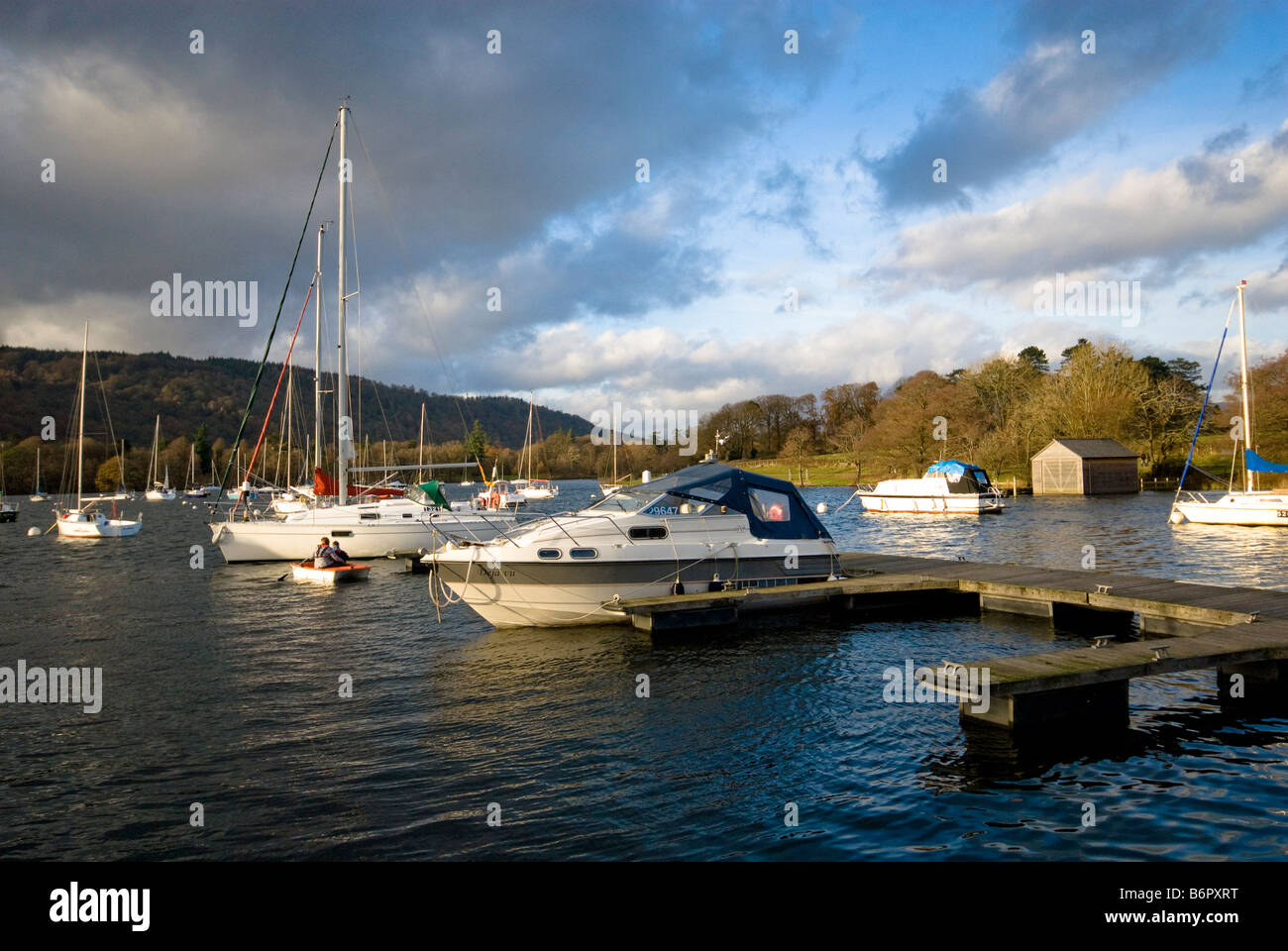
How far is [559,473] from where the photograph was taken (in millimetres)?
174500

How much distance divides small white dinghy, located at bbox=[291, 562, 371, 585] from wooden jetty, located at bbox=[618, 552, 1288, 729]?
1404 centimetres

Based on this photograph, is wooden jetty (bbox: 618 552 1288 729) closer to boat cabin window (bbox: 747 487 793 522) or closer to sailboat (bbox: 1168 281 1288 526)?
boat cabin window (bbox: 747 487 793 522)

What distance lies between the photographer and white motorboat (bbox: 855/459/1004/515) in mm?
57750

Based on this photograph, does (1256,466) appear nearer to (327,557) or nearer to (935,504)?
(935,504)

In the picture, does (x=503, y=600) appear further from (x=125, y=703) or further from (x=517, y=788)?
(x=517, y=788)

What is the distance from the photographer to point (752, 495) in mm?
19359

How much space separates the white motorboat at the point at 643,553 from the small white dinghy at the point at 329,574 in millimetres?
9581

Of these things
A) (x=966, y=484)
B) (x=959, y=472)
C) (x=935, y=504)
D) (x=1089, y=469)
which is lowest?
(x=935, y=504)

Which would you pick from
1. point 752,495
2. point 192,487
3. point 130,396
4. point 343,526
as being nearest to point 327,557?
point 343,526

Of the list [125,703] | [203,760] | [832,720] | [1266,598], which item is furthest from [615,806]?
[1266,598]

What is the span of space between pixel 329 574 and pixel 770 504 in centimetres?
1582

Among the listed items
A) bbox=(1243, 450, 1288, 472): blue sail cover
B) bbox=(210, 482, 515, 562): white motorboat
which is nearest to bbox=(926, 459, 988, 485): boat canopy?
bbox=(1243, 450, 1288, 472): blue sail cover

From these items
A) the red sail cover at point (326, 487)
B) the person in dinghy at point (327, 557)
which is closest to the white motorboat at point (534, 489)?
the red sail cover at point (326, 487)
